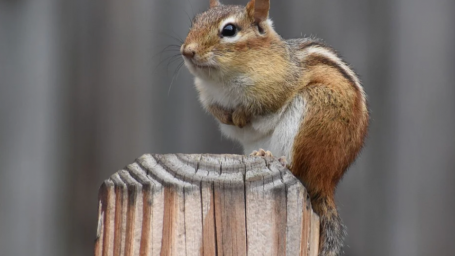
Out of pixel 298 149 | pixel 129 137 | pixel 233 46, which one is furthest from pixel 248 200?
pixel 129 137

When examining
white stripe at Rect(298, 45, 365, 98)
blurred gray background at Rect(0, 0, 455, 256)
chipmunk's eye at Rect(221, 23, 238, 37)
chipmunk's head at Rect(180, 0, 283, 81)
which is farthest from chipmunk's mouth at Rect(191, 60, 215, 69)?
blurred gray background at Rect(0, 0, 455, 256)

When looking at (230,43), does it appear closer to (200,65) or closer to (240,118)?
(200,65)

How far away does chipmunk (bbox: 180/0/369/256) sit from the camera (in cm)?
241

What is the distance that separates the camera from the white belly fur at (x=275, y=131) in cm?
252

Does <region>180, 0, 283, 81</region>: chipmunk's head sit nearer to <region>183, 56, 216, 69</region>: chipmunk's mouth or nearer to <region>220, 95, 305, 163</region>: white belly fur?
<region>183, 56, 216, 69</region>: chipmunk's mouth

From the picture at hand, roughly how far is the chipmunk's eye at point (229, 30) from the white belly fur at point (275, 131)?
39 cm

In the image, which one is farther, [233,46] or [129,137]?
[129,137]

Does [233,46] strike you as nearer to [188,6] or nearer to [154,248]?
[188,6]

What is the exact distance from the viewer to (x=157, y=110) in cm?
352

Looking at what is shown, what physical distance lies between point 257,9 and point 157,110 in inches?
35.3

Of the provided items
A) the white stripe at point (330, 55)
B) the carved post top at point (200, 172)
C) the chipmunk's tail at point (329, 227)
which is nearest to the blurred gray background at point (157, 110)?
the white stripe at point (330, 55)

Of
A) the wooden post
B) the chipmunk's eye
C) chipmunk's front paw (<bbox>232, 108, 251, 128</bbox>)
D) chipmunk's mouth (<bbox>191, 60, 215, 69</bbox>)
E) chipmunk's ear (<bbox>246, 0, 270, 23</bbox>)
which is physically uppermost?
chipmunk's ear (<bbox>246, 0, 270, 23</bbox>)

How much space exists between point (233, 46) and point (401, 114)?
1.26 metres

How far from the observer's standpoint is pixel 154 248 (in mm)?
1388
